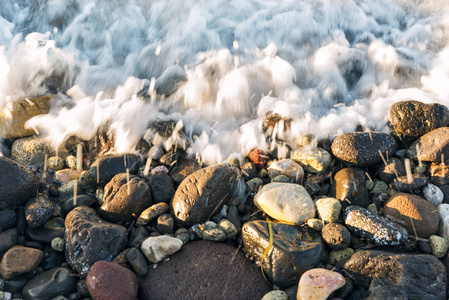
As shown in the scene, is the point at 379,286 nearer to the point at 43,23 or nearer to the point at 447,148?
the point at 447,148

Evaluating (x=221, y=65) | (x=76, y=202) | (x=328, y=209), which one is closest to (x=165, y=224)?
(x=76, y=202)

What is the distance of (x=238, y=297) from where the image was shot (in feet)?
7.93

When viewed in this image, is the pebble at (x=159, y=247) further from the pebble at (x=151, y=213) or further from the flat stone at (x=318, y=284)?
the flat stone at (x=318, y=284)

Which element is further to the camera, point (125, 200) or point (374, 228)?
point (125, 200)

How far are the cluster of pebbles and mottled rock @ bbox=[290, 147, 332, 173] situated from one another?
1 centimetres

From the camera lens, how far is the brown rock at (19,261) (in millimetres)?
2457

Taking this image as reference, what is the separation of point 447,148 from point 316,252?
1.74m

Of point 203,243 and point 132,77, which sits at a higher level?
point 132,77

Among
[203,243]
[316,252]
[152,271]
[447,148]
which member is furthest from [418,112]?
[152,271]

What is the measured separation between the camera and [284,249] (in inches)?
99.0

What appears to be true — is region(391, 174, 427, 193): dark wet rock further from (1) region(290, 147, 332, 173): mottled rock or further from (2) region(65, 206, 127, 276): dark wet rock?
(2) region(65, 206, 127, 276): dark wet rock

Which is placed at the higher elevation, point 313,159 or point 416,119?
point 416,119

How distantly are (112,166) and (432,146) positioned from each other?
10.4ft

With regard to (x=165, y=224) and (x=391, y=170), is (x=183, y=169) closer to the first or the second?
(x=165, y=224)
